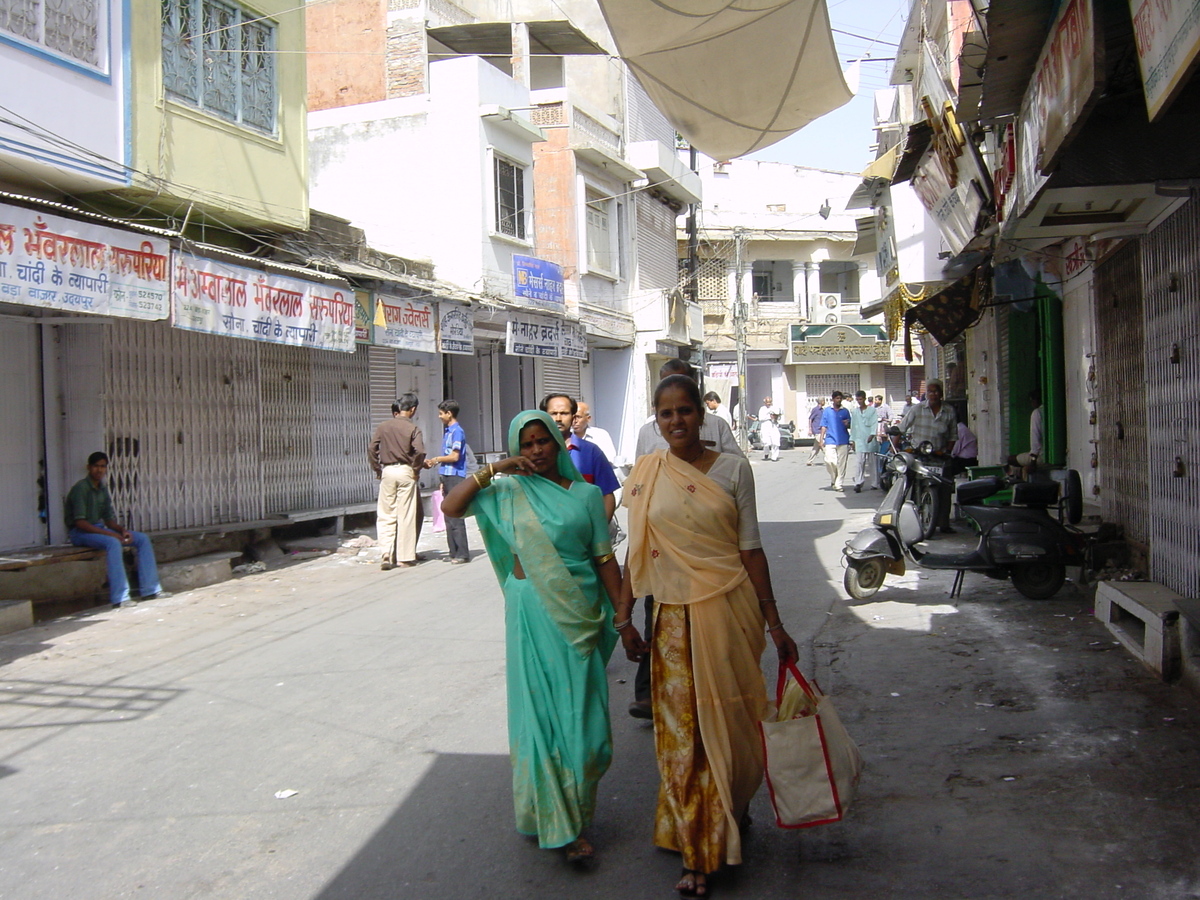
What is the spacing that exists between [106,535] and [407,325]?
538 centimetres

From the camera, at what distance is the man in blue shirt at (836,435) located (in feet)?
60.7

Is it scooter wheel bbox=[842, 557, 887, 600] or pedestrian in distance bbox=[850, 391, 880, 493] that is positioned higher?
pedestrian in distance bbox=[850, 391, 880, 493]

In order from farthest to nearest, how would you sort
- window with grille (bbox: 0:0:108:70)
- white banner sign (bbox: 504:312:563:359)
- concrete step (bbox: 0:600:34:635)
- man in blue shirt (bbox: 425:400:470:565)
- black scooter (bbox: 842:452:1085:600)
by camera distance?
white banner sign (bbox: 504:312:563:359)
man in blue shirt (bbox: 425:400:470:565)
window with grille (bbox: 0:0:108:70)
concrete step (bbox: 0:600:34:635)
black scooter (bbox: 842:452:1085:600)

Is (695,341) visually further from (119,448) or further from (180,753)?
(180,753)

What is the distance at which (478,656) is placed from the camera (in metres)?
6.69

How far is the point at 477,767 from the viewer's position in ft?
14.8

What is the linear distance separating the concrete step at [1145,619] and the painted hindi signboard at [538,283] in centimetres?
1265

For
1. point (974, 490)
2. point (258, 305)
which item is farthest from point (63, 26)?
point (974, 490)

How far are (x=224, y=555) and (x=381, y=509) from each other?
5.54 feet

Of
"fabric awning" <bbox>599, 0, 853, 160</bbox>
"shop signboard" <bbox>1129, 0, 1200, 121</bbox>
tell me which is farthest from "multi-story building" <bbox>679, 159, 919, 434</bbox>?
"shop signboard" <bbox>1129, 0, 1200, 121</bbox>

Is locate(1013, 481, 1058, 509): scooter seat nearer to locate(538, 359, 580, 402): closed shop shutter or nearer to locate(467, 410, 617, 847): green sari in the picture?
locate(467, 410, 617, 847): green sari

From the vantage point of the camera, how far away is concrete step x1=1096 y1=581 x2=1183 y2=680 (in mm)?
5312

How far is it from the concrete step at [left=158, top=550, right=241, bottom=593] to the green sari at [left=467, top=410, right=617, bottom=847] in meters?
7.26

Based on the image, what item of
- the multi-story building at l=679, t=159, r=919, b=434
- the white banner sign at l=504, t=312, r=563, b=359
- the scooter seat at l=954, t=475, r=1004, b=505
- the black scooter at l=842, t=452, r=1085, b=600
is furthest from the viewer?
the multi-story building at l=679, t=159, r=919, b=434
